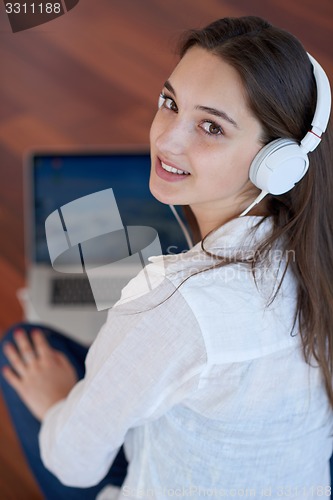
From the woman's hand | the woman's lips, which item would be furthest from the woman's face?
the woman's hand

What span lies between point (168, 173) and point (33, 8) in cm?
30

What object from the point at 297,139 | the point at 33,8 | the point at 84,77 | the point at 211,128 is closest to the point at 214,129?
the point at 211,128

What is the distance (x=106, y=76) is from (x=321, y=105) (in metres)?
0.58

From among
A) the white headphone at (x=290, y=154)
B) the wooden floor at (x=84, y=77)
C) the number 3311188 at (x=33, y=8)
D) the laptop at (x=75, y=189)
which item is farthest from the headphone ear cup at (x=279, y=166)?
the laptop at (x=75, y=189)

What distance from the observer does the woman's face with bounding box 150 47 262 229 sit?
713 mm

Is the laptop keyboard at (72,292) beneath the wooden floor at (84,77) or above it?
beneath

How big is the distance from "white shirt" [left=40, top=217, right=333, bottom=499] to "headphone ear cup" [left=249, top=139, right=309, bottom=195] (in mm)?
65

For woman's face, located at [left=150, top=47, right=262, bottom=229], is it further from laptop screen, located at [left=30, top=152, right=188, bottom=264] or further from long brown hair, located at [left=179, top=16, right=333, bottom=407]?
laptop screen, located at [left=30, top=152, right=188, bottom=264]

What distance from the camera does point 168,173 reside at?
30.6 inches

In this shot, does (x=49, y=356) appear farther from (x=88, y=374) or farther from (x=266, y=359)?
(x=266, y=359)

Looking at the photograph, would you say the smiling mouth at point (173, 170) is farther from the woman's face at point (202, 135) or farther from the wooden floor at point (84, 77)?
the wooden floor at point (84, 77)

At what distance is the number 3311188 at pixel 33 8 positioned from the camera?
31.6 inches

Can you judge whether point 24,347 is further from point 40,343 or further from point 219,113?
point 219,113

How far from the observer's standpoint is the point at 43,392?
1081 mm
